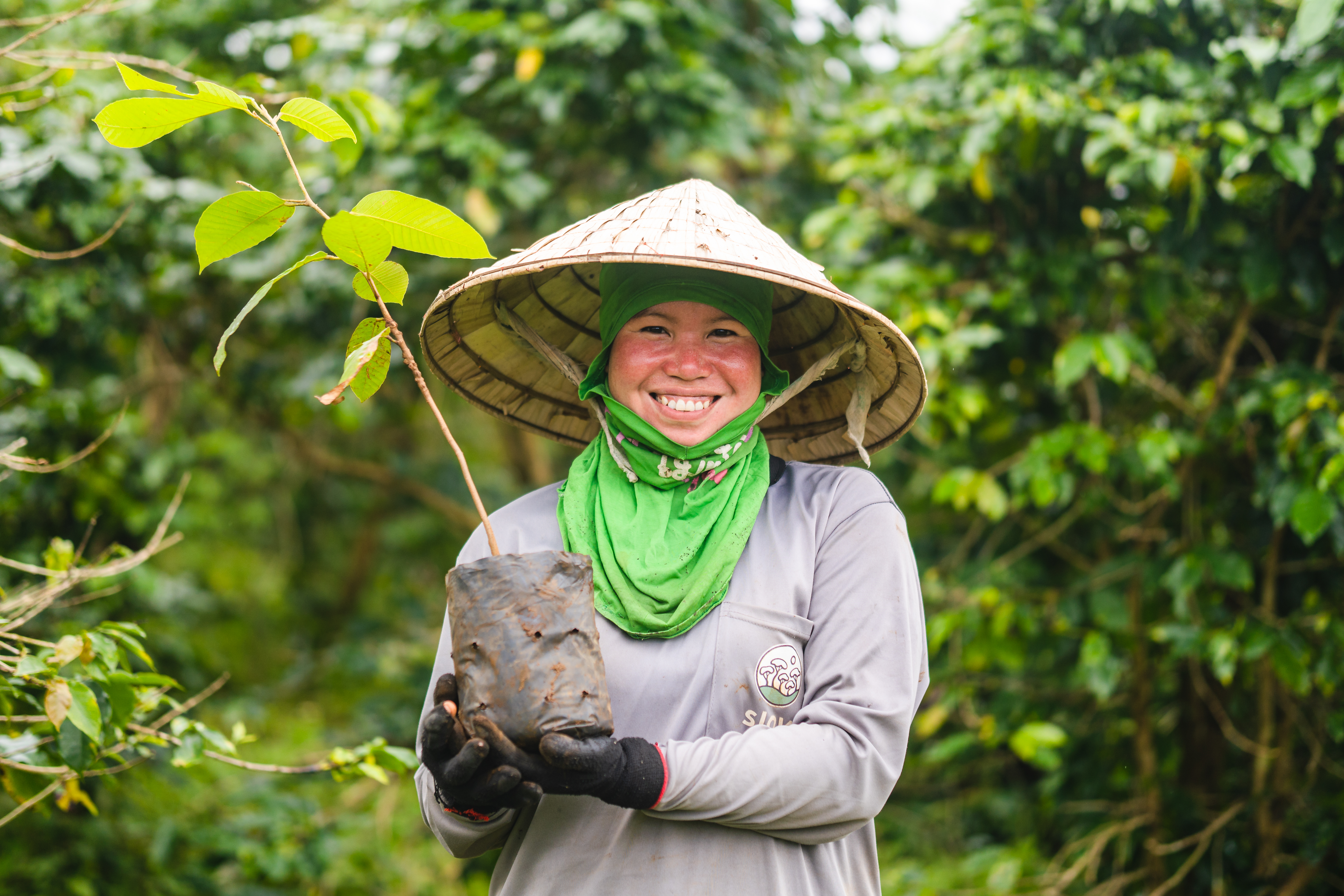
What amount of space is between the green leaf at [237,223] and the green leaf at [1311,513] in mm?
2394

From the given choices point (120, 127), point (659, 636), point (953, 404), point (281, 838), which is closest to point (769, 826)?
point (659, 636)

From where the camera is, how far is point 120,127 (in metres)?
1.38

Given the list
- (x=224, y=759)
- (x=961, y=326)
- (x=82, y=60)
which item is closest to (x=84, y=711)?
(x=224, y=759)

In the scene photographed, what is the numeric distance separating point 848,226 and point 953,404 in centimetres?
75

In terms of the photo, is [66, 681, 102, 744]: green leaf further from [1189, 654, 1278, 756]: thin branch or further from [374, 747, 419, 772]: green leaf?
[1189, 654, 1278, 756]: thin branch

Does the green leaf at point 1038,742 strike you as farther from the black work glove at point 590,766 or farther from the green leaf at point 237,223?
the green leaf at point 237,223

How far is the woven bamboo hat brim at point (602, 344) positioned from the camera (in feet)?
5.10

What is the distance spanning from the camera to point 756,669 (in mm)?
1493

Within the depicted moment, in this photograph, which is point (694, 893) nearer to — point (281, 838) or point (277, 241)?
point (281, 838)

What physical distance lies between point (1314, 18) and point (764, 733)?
207 centimetres

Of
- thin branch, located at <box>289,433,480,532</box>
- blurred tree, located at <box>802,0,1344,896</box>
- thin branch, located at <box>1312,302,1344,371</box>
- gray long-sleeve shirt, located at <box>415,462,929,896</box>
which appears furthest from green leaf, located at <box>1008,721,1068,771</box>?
thin branch, located at <box>289,433,480,532</box>

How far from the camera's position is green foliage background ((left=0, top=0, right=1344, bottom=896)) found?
286 cm

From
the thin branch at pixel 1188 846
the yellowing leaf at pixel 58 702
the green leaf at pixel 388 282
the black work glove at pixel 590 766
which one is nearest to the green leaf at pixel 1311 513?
the thin branch at pixel 1188 846

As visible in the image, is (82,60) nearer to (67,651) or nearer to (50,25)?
(50,25)
